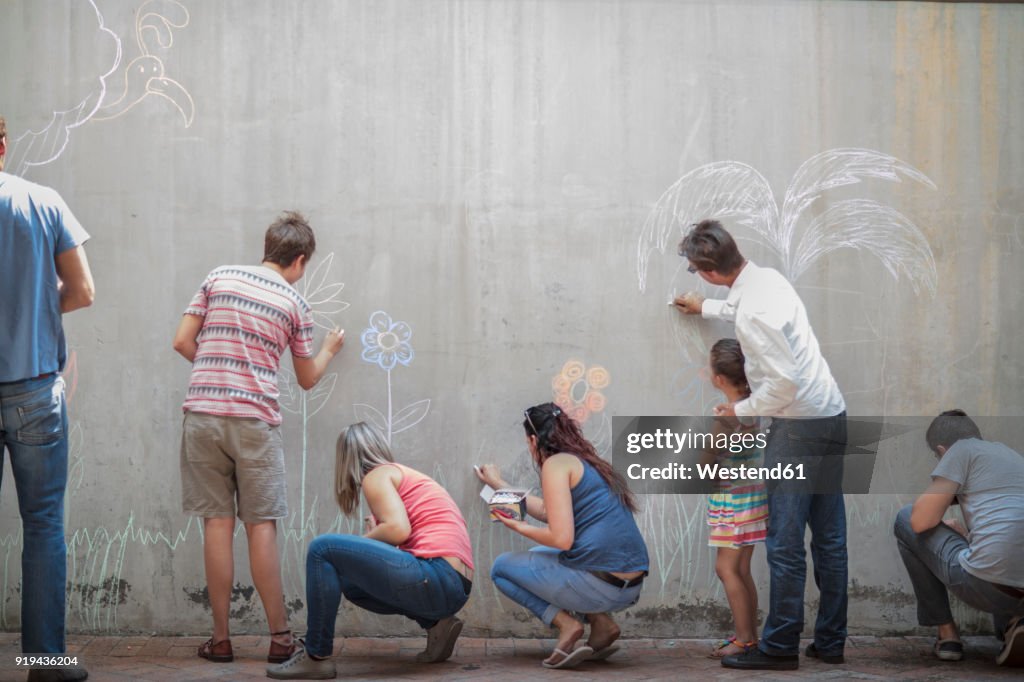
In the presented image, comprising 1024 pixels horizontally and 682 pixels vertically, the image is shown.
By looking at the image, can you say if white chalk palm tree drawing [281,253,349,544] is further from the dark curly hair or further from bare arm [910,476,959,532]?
bare arm [910,476,959,532]

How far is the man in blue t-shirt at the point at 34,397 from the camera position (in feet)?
13.1

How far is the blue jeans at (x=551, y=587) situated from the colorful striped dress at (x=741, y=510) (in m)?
0.46

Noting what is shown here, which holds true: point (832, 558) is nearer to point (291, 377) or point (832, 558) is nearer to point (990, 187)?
point (990, 187)

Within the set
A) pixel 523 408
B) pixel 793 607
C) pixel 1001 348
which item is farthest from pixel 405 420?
pixel 1001 348

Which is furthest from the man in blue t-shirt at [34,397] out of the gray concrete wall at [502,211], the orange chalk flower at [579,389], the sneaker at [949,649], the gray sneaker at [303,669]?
the sneaker at [949,649]

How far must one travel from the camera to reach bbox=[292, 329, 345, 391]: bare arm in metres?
4.99

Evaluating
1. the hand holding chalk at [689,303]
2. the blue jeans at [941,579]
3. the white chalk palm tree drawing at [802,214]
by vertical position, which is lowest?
the blue jeans at [941,579]

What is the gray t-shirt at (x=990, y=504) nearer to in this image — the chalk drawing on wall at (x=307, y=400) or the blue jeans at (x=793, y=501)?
the blue jeans at (x=793, y=501)

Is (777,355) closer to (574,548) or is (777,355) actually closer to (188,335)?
(574,548)

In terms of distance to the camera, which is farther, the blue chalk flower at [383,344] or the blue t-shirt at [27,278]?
the blue chalk flower at [383,344]

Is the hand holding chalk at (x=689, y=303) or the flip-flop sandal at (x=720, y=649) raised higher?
the hand holding chalk at (x=689, y=303)

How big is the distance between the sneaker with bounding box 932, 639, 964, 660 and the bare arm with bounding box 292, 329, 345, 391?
119 inches

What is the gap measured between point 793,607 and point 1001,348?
1750 mm

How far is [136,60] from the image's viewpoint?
211 inches
